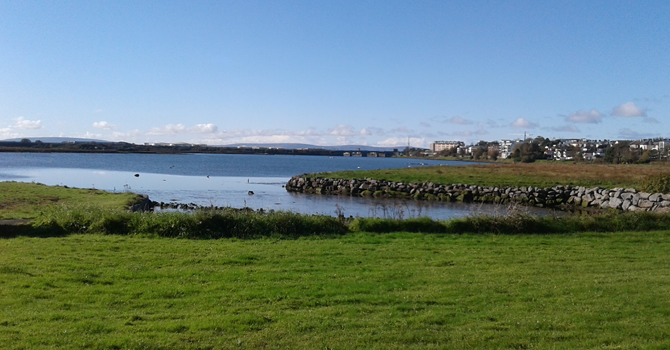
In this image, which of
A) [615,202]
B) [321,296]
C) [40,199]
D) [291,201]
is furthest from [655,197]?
[40,199]

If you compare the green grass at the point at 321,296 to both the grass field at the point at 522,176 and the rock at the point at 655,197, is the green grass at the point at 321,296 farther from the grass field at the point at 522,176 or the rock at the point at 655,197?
the grass field at the point at 522,176

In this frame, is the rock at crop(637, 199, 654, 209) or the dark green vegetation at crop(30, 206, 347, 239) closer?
the dark green vegetation at crop(30, 206, 347, 239)

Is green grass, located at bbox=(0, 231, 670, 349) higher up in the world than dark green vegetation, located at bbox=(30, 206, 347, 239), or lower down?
lower down

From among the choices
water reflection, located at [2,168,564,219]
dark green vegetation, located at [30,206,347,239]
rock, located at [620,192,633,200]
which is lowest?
water reflection, located at [2,168,564,219]

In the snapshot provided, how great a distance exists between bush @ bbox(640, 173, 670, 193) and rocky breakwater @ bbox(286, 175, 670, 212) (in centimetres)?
91

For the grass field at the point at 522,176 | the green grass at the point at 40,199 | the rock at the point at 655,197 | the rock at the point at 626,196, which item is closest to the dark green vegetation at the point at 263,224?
the green grass at the point at 40,199

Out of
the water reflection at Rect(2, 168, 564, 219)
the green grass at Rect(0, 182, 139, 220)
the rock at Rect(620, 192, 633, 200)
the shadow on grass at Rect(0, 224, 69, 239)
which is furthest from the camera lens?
the rock at Rect(620, 192, 633, 200)

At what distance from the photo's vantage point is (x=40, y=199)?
2500 cm

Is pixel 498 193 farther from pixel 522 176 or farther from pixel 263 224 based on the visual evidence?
pixel 263 224

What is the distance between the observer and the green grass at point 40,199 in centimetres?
2106

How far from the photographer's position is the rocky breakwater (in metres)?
32.5

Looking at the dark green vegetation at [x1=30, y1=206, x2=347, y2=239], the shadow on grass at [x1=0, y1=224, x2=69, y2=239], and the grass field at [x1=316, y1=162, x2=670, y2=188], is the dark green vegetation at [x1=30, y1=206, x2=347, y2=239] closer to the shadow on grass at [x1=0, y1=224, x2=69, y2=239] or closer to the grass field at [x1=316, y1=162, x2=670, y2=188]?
the shadow on grass at [x1=0, y1=224, x2=69, y2=239]

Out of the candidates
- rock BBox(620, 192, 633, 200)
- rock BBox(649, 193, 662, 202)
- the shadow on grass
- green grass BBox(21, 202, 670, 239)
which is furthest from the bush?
the shadow on grass

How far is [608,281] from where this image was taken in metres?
9.55
